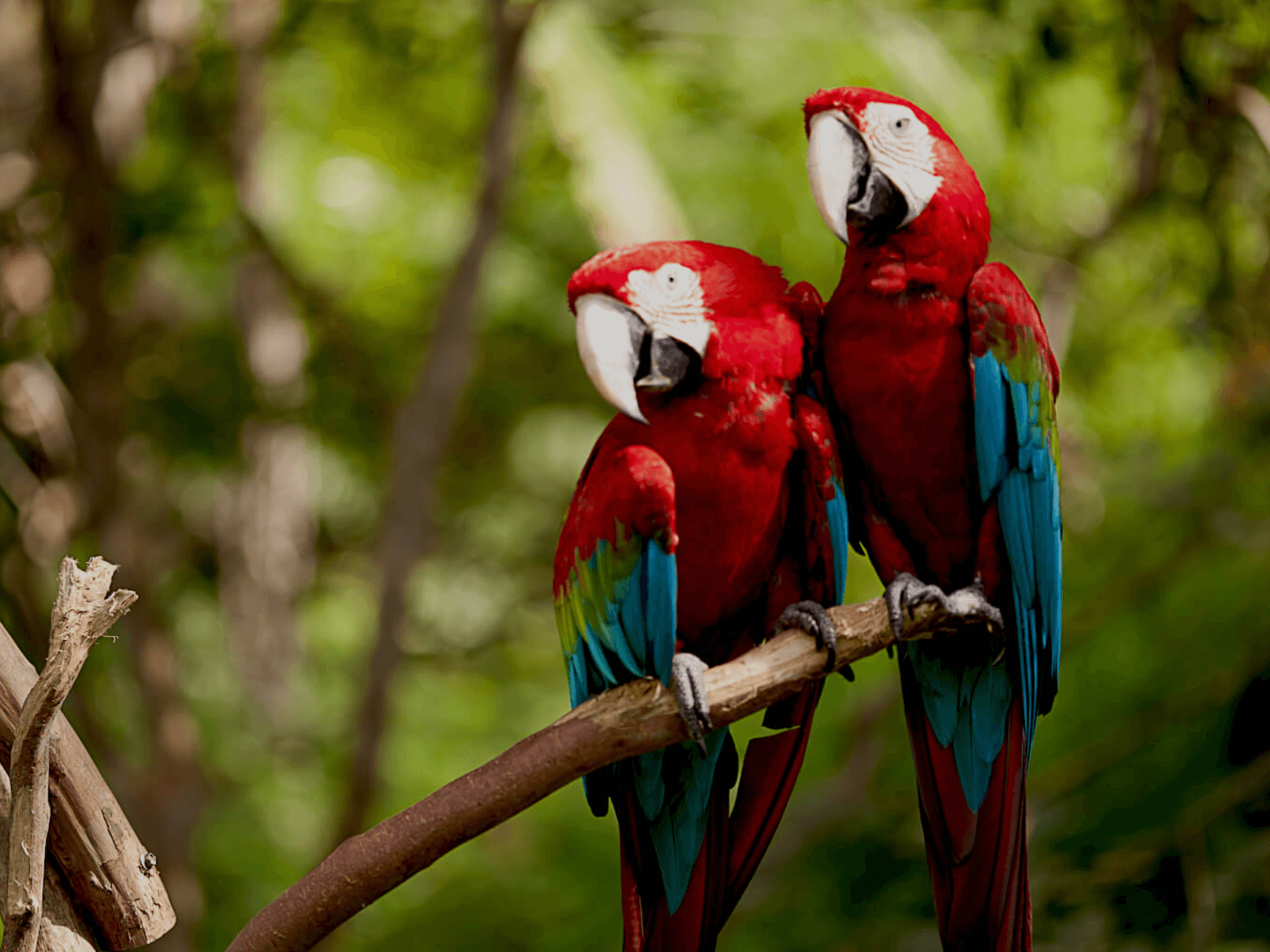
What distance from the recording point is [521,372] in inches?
181

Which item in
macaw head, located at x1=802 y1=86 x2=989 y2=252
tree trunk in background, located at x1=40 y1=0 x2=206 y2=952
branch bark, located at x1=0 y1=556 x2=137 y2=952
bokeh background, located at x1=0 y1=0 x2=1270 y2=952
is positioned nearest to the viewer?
branch bark, located at x1=0 y1=556 x2=137 y2=952

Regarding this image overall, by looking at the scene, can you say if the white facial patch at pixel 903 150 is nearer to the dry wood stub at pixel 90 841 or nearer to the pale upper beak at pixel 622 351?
the pale upper beak at pixel 622 351

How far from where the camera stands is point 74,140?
2693 millimetres

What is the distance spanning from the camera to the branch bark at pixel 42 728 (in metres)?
0.90

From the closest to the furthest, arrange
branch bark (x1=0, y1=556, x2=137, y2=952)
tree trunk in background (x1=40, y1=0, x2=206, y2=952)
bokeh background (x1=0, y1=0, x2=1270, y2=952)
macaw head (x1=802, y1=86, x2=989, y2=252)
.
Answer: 1. branch bark (x1=0, y1=556, x2=137, y2=952)
2. macaw head (x1=802, y1=86, x2=989, y2=252)
3. bokeh background (x1=0, y1=0, x2=1270, y2=952)
4. tree trunk in background (x1=40, y1=0, x2=206, y2=952)

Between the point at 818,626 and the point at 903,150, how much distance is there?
16.8 inches

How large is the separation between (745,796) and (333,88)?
4.51 metres

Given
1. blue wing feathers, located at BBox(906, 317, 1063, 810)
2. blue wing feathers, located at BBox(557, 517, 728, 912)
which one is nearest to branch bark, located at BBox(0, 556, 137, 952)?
blue wing feathers, located at BBox(557, 517, 728, 912)

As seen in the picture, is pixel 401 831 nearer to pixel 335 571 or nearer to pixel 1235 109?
pixel 1235 109

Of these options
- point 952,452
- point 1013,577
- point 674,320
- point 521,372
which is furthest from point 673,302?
point 521,372

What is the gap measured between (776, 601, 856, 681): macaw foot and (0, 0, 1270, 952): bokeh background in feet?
3.73

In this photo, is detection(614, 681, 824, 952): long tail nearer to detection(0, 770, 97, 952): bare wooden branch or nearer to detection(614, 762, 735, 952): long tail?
detection(614, 762, 735, 952): long tail

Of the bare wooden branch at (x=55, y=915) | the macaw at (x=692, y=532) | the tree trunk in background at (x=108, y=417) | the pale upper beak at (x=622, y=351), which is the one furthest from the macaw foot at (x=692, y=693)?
the tree trunk in background at (x=108, y=417)

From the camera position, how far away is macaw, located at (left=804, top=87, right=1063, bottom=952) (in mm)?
1015
